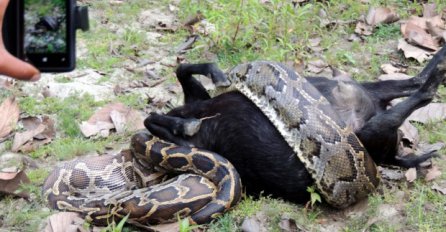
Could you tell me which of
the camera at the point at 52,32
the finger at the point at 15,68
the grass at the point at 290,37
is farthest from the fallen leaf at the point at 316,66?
the finger at the point at 15,68

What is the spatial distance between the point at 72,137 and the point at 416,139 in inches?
115

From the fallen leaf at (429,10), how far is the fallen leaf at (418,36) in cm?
48

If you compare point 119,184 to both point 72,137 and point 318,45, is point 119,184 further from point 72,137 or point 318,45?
point 318,45

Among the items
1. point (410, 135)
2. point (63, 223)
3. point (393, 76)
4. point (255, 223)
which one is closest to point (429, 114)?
point (410, 135)

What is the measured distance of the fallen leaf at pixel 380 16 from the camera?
7.76 meters

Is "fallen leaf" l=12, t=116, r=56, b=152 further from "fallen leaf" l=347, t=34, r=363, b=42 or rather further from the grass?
"fallen leaf" l=347, t=34, r=363, b=42

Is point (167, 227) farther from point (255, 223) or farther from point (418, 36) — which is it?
point (418, 36)

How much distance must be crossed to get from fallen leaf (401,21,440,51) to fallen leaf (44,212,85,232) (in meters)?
4.21

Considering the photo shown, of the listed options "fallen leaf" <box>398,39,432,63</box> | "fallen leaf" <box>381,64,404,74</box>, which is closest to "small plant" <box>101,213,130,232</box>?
"fallen leaf" <box>381,64,404,74</box>

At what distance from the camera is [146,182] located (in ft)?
17.0

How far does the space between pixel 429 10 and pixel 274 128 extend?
386 centimetres

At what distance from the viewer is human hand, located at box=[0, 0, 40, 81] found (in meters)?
2.17

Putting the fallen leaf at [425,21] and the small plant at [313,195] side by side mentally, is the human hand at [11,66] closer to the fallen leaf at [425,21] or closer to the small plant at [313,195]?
the small plant at [313,195]

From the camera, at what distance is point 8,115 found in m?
6.07
